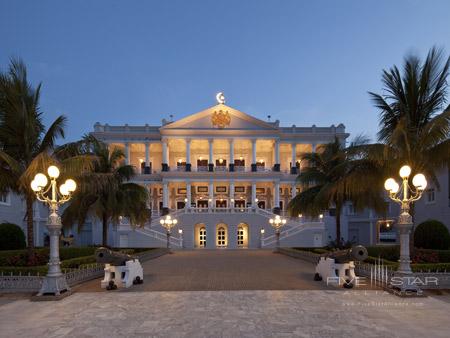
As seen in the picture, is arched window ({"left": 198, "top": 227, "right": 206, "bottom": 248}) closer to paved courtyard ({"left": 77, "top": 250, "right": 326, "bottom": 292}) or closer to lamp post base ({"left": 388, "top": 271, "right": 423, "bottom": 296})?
paved courtyard ({"left": 77, "top": 250, "right": 326, "bottom": 292})

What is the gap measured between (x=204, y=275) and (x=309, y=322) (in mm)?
8249

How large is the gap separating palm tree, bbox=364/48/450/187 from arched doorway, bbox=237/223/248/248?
25378 millimetres

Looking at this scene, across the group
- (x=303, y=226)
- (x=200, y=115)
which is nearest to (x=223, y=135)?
(x=200, y=115)

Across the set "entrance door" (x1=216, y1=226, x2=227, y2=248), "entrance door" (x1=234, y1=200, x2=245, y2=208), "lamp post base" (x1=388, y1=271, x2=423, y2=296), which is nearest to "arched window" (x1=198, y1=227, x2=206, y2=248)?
"entrance door" (x1=216, y1=226, x2=227, y2=248)

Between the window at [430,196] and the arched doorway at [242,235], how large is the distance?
18.0 m

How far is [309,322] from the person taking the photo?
792cm

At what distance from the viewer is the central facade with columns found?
45312 mm

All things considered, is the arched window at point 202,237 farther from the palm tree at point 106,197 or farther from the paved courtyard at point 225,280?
the paved courtyard at point 225,280

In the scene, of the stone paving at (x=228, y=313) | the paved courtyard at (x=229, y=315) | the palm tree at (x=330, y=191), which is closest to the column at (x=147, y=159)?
the palm tree at (x=330, y=191)

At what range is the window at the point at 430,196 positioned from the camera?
85.6ft

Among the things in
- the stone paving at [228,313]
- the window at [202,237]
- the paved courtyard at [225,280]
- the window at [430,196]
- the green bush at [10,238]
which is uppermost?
the window at [430,196]

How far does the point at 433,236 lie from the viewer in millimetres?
16047

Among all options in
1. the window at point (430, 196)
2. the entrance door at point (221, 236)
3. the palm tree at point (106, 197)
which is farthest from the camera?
the entrance door at point (221, 236)

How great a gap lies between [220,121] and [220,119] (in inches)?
10.6
